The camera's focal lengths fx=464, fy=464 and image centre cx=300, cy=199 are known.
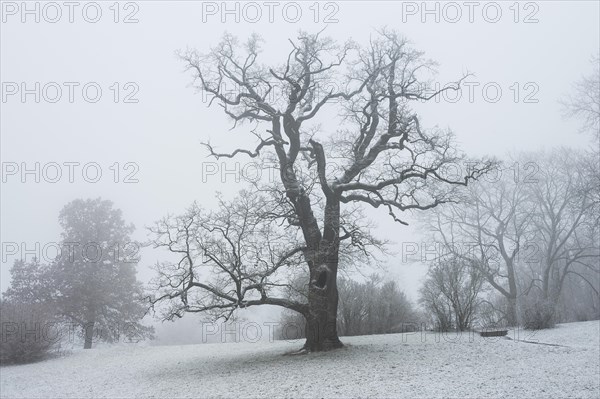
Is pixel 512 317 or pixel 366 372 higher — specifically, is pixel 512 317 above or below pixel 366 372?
below

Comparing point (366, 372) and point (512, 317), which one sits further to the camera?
point (512, 317)

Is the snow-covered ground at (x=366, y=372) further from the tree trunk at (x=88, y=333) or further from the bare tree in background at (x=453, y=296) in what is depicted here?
the tree trunk at (x=88, y=333)

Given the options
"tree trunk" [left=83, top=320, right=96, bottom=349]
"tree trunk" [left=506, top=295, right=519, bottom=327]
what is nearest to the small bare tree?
"tree trunk" [left=506, top=295, right=519, bottom=327]

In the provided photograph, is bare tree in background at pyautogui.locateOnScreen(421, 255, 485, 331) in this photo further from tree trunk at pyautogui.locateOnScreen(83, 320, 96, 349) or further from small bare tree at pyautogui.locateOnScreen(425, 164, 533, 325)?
tree trunk at pyautogui.locateOnScreen(83, 320, 96, 349)

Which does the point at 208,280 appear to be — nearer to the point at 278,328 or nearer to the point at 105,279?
the point at 278,328

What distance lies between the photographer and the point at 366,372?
1039cm

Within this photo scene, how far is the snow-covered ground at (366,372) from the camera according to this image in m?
8.83

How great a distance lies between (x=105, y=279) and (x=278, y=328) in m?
9.85

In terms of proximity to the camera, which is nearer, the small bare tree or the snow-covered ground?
the snow-covered ground

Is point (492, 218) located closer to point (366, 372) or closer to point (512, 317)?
point (512, 317)

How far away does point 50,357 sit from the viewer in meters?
19.1

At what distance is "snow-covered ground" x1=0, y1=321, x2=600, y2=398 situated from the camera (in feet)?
29.0

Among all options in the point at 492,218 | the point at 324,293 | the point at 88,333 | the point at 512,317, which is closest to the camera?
the point at 324,293

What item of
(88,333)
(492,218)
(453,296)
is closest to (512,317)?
(453,296)
